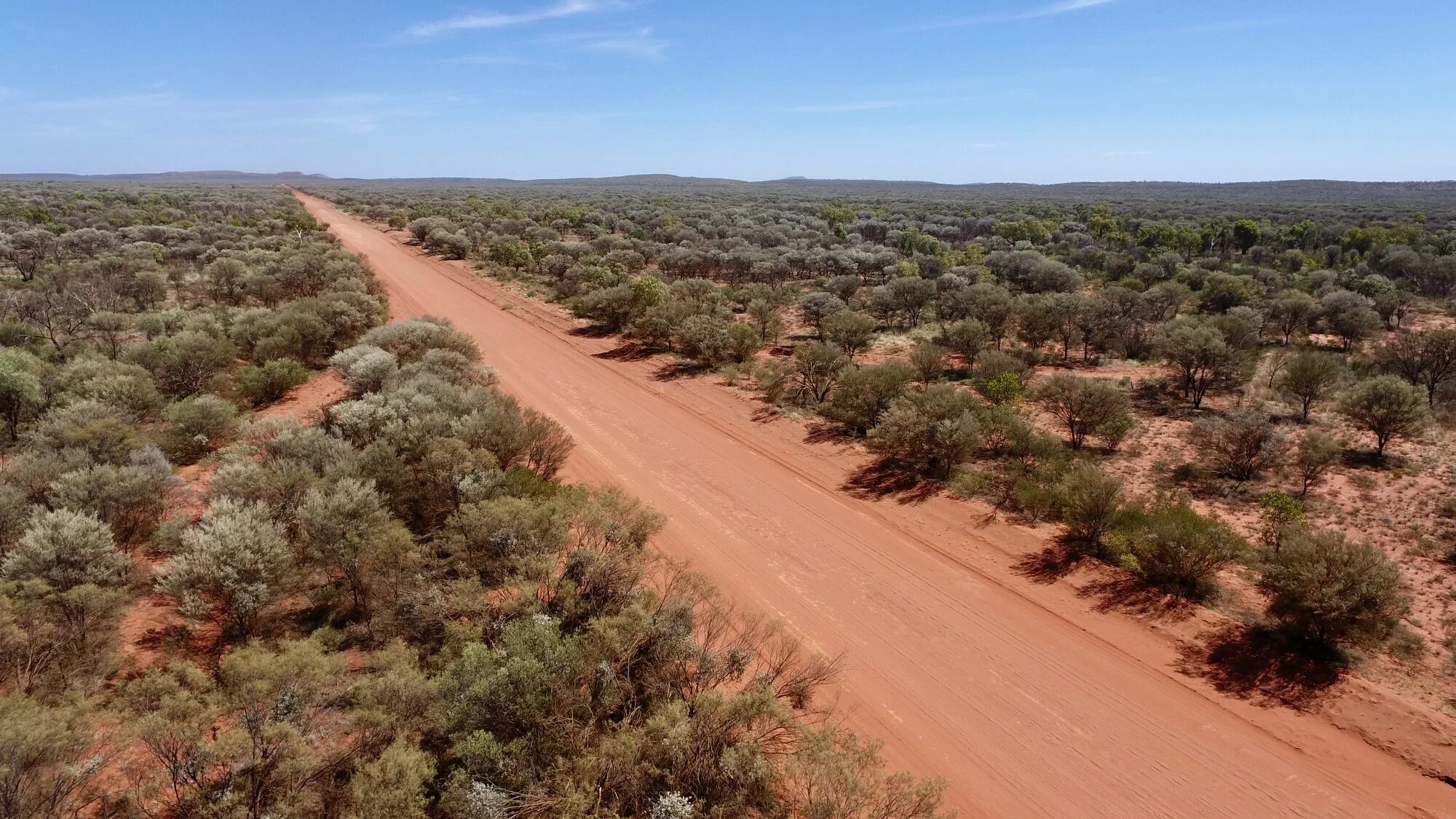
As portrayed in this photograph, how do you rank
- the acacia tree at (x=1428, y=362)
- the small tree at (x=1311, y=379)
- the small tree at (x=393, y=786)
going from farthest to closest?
the acacia tree at (x=1428, y=362) < the small tree at (x=1311, y=379) < the small tree at (x=393, y=786)

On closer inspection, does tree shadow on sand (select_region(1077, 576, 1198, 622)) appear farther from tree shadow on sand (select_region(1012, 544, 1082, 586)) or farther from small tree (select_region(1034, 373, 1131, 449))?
small tree (select_region(1034, 373, 1131, 449))

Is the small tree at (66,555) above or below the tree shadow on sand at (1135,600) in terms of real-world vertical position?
above

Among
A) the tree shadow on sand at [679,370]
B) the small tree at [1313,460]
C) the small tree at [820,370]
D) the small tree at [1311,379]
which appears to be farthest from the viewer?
the tree shadow on sand at [679,370]

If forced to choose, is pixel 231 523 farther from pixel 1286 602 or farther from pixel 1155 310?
pixel 1155 310

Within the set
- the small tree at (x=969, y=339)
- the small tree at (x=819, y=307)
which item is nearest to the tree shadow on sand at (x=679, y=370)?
the small tree at (x=819, y=307)

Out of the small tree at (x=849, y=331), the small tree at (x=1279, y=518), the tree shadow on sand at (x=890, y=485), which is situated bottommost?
the tree shadow on sand at (x=890, y=485)

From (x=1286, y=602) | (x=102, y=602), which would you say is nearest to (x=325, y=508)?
(x=102, y=602)

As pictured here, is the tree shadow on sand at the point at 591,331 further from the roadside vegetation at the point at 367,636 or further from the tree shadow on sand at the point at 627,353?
the roadside vegetation at the point at 367,636

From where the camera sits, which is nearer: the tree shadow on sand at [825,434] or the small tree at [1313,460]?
the small tree at [1313,460]

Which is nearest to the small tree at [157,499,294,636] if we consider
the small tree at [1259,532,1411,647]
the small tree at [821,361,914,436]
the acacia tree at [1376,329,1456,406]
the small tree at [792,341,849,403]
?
the small tree at [821,361,914,436]
